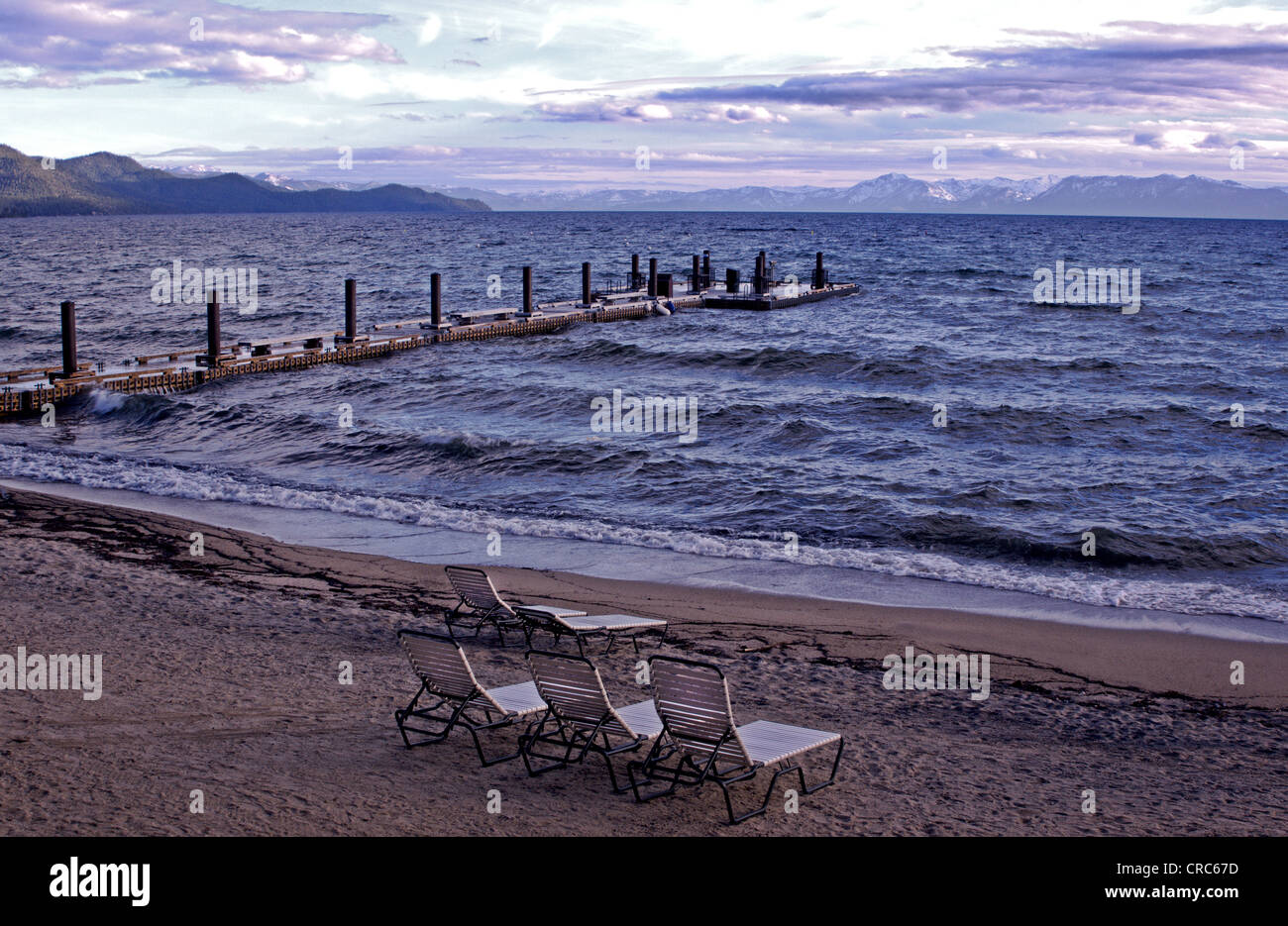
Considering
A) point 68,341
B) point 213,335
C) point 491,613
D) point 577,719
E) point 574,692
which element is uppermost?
point 213,335

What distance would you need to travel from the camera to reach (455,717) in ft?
26.6

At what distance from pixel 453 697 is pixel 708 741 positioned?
6.59ft

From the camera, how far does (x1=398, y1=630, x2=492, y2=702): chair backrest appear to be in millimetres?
7977

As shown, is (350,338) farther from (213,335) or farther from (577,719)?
(577,719)

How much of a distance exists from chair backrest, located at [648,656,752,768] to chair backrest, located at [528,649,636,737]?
43cm

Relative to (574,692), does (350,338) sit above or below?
above

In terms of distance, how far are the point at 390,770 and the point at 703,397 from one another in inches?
946

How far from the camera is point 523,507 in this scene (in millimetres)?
19281

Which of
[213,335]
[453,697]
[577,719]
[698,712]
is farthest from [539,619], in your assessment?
[213,335]

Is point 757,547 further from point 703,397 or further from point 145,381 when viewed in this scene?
point 145,381

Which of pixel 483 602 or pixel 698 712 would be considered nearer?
pixel 698 712

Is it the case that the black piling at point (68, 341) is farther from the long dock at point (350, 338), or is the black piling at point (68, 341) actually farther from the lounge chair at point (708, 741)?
the lounge chair at point (708, 741)

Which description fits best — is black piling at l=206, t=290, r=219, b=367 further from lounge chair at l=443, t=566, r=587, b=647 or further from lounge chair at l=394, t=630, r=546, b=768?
lounge chair at l=394, t=630, r=546, b=768

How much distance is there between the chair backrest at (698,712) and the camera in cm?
709
